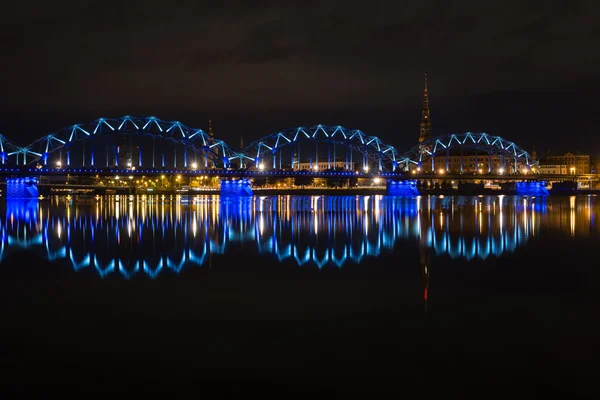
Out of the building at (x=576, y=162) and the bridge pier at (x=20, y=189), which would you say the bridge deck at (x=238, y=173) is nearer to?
the bridge pier at (x=20, y=189)

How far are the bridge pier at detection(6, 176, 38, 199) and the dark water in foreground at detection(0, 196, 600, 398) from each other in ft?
238

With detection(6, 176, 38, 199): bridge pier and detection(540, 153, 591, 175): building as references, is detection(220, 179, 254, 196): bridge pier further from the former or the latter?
detection(540, 153, 591, 175): building

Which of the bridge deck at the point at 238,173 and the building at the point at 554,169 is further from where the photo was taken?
the building at the point at 554,169

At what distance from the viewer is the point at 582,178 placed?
12206 centimetres

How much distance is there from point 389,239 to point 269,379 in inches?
630

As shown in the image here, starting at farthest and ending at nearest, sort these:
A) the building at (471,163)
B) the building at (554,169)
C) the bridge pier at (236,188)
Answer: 1. the building at (471,163)
2. the building at (554,169)
3. the bridge pier at (236,188)

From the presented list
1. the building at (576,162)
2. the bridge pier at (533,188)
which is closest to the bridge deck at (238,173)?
the bridge pier at (533,188)

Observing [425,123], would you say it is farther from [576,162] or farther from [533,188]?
[533,188]

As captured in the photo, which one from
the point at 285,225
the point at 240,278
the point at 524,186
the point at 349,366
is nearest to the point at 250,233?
the point at 285,225

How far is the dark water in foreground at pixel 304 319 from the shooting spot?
279 inches

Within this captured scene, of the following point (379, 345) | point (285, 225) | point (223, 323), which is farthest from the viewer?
point (285, 225)

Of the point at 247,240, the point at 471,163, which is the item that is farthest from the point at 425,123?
the point at 247,240

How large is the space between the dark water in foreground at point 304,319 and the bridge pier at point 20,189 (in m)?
A: 72.5

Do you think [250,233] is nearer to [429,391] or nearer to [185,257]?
[185,257]
